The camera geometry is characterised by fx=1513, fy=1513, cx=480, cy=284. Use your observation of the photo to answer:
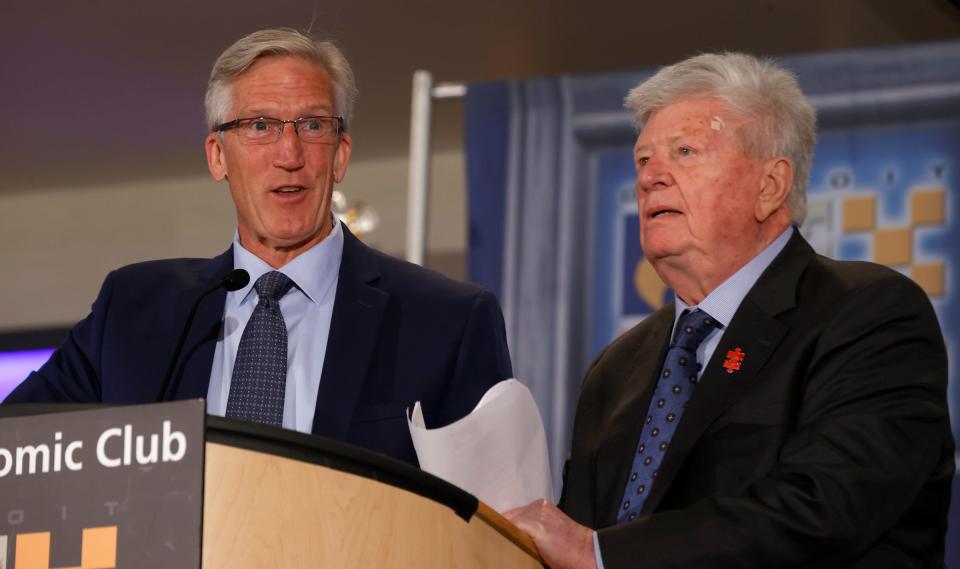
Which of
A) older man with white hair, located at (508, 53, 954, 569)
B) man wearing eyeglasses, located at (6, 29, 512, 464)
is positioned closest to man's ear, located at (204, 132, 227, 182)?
man wearing eyeglasses, located at (6, 29, 512, 464)

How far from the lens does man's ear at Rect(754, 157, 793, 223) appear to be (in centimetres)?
283

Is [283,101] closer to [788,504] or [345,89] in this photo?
[345,89]

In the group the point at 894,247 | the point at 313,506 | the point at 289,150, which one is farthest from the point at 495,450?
the point at 894,247

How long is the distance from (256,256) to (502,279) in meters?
2.19

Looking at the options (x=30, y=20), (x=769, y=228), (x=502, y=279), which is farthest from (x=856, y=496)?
(x=30, y=20)

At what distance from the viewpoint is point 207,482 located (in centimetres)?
175

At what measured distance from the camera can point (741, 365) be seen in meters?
2.57

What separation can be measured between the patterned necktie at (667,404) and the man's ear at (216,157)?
3.06 ft

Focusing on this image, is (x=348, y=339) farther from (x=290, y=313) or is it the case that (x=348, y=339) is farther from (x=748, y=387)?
(x=748, y=387)

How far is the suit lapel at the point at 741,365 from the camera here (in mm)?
2518

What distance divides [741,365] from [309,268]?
32.5 inches

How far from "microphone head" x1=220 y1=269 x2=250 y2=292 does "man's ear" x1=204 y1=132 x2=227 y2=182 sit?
0.45 metres

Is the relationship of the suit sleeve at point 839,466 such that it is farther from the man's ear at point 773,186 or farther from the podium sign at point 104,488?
the podium sign at point 104,488

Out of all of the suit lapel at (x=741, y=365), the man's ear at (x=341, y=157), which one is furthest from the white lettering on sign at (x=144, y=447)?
the man's ear at (x=341, y=157)
